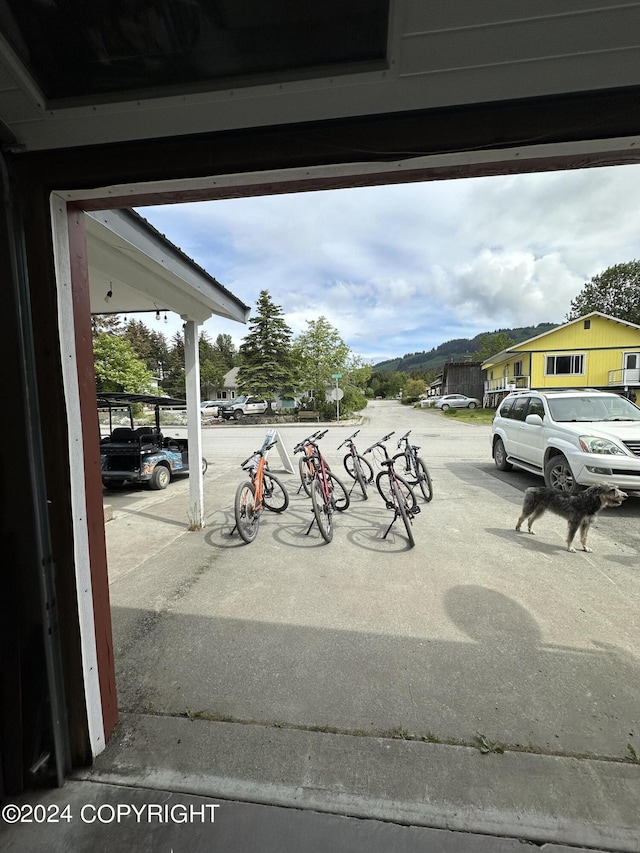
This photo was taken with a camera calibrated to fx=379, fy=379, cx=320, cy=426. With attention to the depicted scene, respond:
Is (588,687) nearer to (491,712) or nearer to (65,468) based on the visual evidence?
(491,712)

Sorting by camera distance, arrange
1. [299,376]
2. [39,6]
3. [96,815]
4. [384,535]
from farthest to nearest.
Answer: [299,376] < [384,535] < [96,815] < [39,6]

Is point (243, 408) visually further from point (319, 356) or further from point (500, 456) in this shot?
point (500, 456)

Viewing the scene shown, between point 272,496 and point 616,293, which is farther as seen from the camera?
point 616,293

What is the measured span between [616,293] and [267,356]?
3941 centimetres

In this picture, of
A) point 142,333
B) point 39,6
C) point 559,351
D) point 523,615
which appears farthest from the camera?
point 142,333

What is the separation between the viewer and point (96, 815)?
61.2 inches

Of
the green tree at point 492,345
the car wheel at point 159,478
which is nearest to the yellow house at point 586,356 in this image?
the car wheel at point 159,478

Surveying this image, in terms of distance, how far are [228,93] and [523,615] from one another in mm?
3586

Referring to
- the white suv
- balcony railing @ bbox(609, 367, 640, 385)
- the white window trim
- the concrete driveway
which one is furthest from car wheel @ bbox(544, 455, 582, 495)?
balcony railing @ bbox(609, 367, 640, 385)

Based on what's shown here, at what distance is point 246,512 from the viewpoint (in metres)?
4.54

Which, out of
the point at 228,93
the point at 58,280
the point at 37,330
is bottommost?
the point at 37,330

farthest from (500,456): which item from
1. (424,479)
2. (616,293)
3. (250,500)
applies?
(616,293)

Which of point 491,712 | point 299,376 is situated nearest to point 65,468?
point 491,712

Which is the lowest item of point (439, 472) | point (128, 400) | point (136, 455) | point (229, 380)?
point (439, 472)
